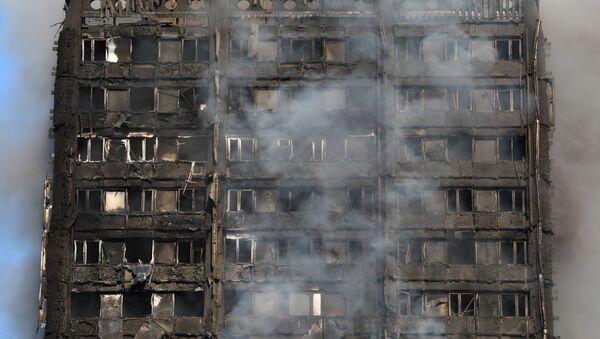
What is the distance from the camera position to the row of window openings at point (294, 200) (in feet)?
190

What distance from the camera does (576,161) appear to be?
61.1 m

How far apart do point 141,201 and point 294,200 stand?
278 inches

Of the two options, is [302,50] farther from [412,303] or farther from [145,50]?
[412,303]

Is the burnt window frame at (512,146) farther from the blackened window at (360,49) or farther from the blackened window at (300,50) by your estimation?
the blackened window at (300,50)

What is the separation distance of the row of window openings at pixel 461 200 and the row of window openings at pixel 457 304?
384cm

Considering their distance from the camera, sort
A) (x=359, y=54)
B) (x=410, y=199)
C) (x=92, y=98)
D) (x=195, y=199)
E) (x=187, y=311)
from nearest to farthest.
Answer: (x=187, y=311) → (x=410, y=199) → (x=195, y=199) → (x=359, y=54) → (x=92, y=98)

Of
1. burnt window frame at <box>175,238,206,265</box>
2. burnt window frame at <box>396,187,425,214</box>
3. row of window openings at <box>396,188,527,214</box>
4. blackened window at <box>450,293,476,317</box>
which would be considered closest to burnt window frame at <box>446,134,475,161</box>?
row of window openings at <box>396,188,527,214</box>

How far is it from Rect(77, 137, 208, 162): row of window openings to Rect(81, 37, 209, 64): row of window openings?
3.74 metres

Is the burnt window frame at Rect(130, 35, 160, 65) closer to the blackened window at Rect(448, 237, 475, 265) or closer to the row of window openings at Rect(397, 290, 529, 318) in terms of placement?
the row of window openings at Rect(397, 290, 529, 318)

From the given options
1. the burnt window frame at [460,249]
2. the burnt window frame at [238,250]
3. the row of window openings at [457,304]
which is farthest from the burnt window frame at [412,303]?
the burnt window frame at [238,250]

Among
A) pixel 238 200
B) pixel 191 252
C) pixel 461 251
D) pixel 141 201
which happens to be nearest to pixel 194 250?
pixel 191 252

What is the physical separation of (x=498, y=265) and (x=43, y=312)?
2090cm

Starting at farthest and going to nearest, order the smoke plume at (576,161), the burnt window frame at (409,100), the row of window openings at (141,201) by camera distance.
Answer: the smoke plume at (576,161), the burnt window frame at (409,100), the row of window openings at (141,201)

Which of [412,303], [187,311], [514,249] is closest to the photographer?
[412,303]
